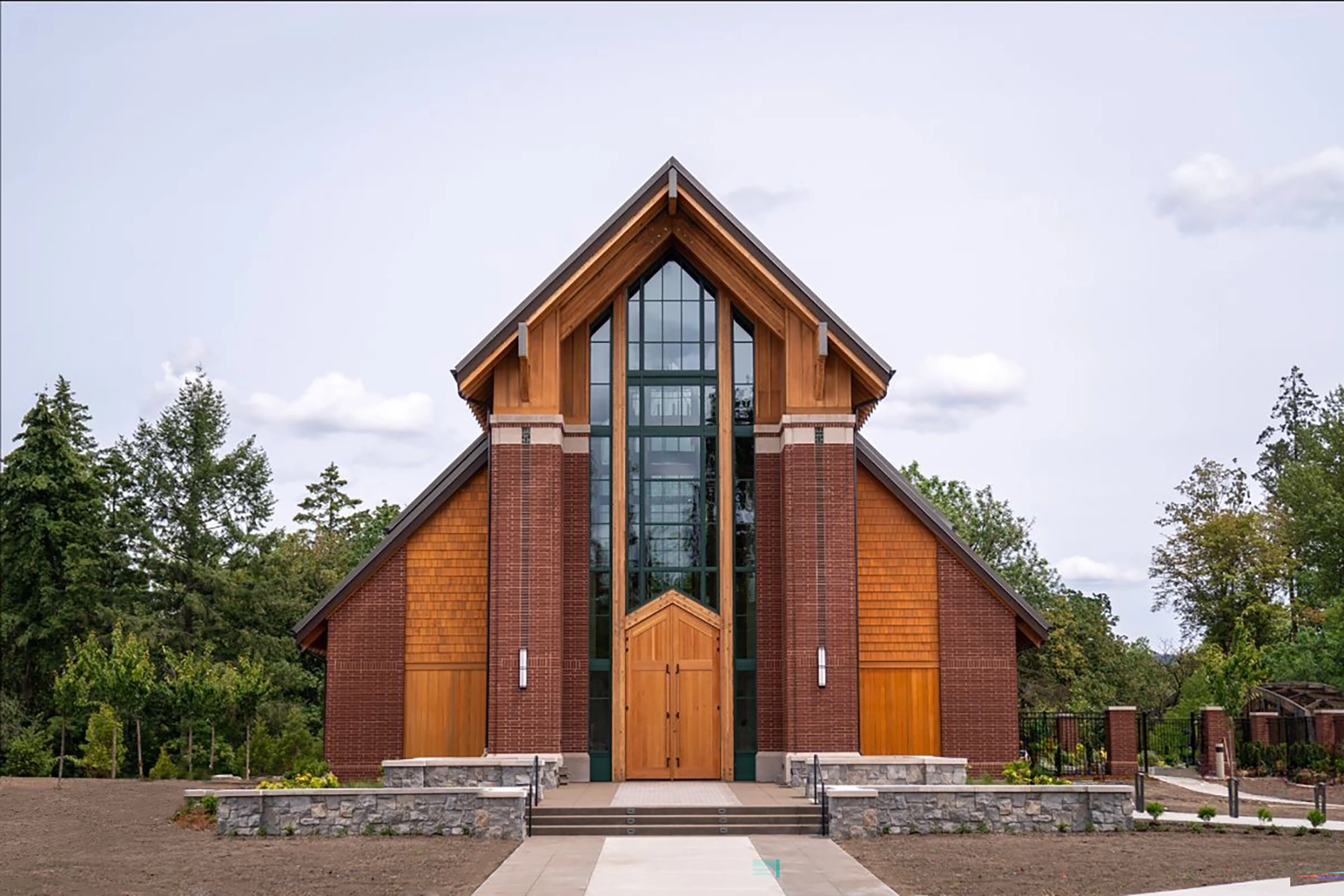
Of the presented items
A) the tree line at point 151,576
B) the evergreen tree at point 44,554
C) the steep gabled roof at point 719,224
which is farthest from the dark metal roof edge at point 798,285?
the evergreen tree at point 44,554

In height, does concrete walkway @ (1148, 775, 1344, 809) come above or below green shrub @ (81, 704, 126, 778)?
below

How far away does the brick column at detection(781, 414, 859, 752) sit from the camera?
23703 mm

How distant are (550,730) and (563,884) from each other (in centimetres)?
887

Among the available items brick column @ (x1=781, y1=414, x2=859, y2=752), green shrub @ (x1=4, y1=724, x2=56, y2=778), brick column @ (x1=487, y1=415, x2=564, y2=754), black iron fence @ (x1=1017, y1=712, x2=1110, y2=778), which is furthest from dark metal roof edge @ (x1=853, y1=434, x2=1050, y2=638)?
green shrub @ (x1=4, y1=724, x2=56, y2=778)

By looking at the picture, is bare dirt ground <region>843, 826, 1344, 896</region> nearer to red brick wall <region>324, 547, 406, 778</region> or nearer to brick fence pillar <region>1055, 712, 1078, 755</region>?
red brick wall <region>324, 547, 406, 778</region>

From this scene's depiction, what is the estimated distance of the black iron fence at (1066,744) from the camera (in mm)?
28297

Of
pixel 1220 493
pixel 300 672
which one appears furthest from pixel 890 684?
pixel 1220 493

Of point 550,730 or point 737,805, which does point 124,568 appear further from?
point 737,805

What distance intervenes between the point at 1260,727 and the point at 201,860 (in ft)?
83.4

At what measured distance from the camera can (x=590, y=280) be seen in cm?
2506

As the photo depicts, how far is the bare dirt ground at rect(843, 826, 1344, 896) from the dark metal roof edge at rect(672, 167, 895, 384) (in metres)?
8.65

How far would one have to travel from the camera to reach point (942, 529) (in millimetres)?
25391

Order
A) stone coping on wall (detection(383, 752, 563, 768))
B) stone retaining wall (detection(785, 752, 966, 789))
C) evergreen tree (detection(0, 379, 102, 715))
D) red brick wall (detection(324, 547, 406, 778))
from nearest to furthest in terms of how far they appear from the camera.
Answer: stone coping on wall (detection(383, 752, 563, 768)) → stone retaining wall (detection(785, 752, 966, 789)) → red brick wall (detection(324, 547, 406, 778)) → evergreen tree (detection(0, 379, 102, 715))

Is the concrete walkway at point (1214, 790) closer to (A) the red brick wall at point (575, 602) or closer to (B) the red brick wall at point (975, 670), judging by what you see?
(B) the red brick wall at point (975, 670)
